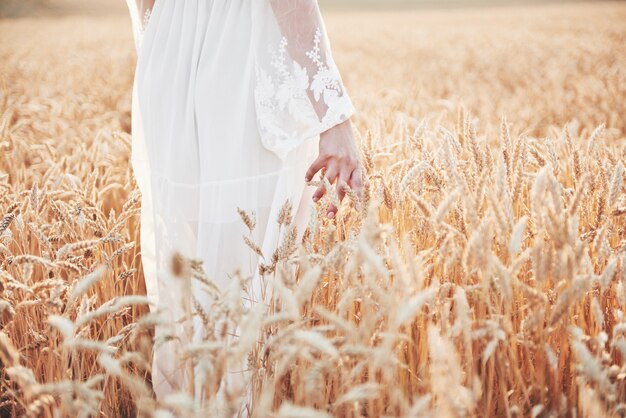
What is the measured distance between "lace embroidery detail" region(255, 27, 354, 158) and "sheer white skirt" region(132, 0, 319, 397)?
59 millimetres

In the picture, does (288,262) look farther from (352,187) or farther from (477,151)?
(477,151)

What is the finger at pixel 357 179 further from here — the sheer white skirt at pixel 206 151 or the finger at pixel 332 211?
the sheer white skirt at pixel 206 151

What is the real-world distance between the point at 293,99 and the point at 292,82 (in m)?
0.04

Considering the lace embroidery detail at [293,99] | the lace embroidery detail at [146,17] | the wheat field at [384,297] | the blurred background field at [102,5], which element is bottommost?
the wheat field at [384,297]

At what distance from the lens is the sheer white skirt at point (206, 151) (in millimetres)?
1551

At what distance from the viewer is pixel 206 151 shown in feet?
5.15

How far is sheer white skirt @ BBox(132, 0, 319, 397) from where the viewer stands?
155cm

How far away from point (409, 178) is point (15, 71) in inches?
305

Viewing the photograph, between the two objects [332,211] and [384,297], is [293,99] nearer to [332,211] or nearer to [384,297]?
[332,211]

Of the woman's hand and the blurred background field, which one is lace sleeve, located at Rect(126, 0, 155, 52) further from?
the blurred background field

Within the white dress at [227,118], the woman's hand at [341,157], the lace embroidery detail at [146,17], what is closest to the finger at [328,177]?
the woman's hand at [341,157]

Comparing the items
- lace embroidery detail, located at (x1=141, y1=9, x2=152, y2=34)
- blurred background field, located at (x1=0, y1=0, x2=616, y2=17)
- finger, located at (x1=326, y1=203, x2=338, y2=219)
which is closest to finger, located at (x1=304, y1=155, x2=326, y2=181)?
finger, located at (x1=326, y1=203, x2=338, y2=219)

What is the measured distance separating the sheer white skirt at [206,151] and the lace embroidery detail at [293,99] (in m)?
0.06

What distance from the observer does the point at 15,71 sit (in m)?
7.71
